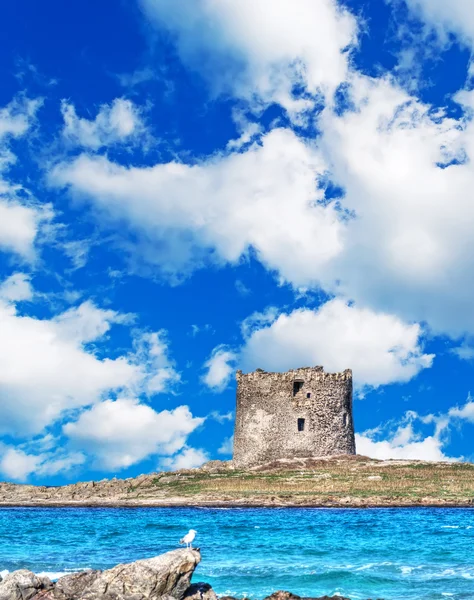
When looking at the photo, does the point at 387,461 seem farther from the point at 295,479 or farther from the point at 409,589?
the point at 409,589

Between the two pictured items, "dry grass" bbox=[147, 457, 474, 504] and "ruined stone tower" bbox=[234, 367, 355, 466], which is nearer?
"dry grass" bbox=[147, 457, 474, 504]

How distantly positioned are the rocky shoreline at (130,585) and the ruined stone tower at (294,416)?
1588 inches

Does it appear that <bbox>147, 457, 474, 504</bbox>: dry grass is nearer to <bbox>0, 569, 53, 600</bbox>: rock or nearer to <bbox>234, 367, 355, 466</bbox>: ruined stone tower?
<bbox>234, 367, 355, 466</bbox>: ruined stone tower

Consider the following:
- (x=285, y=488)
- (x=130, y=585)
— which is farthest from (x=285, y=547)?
(x=285, y=488)

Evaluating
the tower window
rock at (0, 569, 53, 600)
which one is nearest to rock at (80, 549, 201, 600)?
rock at (0, 569, 53, 600)

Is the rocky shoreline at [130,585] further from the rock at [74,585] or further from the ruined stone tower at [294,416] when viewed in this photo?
the ruined stone tower at [294,416]

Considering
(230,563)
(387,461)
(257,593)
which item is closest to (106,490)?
(387,461)

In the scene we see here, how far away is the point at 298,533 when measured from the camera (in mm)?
25484

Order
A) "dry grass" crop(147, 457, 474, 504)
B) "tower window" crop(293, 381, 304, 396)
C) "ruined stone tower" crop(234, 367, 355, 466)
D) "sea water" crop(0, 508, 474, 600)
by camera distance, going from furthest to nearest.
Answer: "tower window" crop(293, 381, 304, 396), "ruined stone tower" crop(234, 367, 355, 466), "dry grass" crop(147, 457, 474, 504), "sea water" crop(0, 508, 474, 600)

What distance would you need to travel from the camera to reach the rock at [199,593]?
45.1 feet

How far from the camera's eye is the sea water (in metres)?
16.7

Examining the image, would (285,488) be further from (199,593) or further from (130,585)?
(130,585)

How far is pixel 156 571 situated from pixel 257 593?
2.90 m

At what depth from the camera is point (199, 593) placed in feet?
45.5
